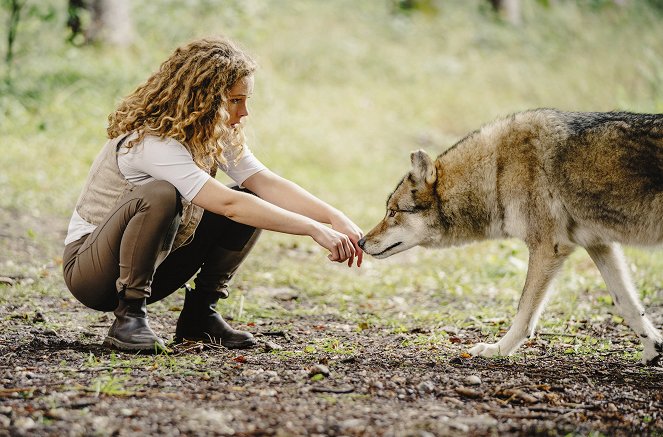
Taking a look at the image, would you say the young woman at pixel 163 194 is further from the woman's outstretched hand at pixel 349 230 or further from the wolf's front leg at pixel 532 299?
the wolf's front leg at pixel 532 299

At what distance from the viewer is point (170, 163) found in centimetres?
368

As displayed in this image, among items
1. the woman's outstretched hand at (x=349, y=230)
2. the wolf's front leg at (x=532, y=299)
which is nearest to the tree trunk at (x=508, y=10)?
the wolf's front leg at (x=532, y=299)

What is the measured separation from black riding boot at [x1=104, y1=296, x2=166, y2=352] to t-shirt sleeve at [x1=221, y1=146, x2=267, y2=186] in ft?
2.86

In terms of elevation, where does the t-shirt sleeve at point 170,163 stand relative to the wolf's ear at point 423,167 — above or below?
below

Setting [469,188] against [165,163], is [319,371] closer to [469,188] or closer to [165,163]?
[165,163]

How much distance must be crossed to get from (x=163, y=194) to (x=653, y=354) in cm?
270

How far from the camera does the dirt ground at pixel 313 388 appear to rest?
268 centimetres

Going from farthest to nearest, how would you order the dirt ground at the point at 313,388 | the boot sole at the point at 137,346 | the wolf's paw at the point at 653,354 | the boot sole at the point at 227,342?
the boot sole at the point at 227,342 → the wolf's paw at the point at 653,354 → the boot sole at the point at 137,346 → the dirt ground at the point at 313,388

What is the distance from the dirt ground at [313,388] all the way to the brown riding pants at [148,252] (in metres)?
0.36

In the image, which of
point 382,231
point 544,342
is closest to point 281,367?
point 382,231

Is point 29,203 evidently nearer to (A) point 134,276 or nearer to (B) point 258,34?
(A) point 134,276

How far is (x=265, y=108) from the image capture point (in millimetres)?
11961

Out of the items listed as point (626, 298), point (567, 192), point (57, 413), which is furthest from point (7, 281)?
A: point (626, 298)

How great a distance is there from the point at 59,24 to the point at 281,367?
32.1ft
